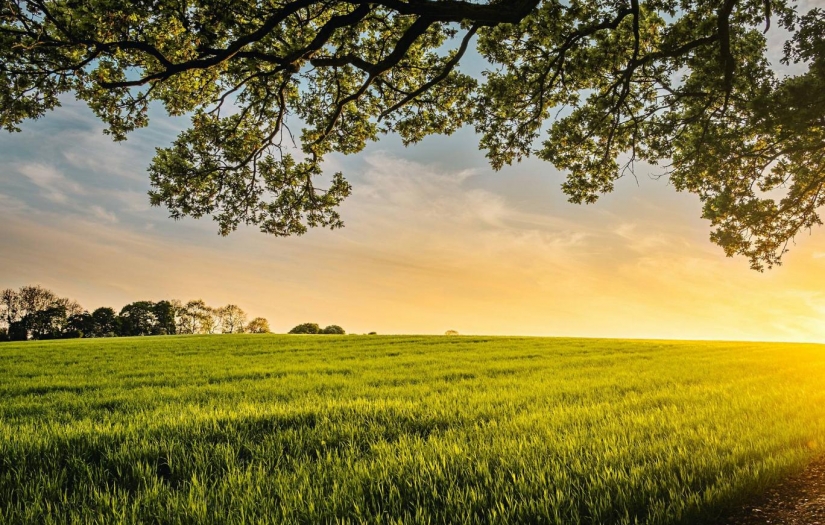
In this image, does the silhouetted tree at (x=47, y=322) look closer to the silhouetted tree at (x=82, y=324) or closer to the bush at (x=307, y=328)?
the silhouetted tree at (x=82, y=324)

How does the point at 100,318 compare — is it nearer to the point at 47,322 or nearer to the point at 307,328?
the point at 47,322

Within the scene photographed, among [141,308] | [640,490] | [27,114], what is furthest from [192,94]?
[141,308]

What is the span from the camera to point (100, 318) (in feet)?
353

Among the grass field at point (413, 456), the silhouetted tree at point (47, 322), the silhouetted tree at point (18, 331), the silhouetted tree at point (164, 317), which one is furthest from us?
the silhouetted tree at point (164, 317)

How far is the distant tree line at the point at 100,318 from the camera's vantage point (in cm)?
9800

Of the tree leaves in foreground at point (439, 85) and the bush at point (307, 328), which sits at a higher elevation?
the tree leaves in foreground at point (439, 85)

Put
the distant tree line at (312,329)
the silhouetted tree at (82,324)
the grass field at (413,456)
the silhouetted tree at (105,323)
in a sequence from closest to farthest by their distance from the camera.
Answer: the grass field at (413,456), the distant tree line at (312,329), the silhouetted tree at (82,324), the silhouetted tree at (105,323)

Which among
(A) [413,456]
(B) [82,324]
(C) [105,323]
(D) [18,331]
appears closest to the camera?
(A) [413,456]

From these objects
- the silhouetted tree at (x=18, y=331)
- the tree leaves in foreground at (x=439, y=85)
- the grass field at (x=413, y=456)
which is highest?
the tree leaves in foreground at (x=439, y=85)

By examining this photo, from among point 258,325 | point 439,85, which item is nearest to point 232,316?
point 258,325

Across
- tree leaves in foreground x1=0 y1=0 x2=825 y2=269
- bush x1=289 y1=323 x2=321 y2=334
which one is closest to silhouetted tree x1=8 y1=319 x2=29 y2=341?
bush x1=289 y1=323 x2=321 y2=334

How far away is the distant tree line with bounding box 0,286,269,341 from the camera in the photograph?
322 feet

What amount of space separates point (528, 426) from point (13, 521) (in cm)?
583

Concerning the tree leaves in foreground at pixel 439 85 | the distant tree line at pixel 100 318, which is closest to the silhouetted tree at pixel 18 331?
the distant tree line at pixel 100 318
